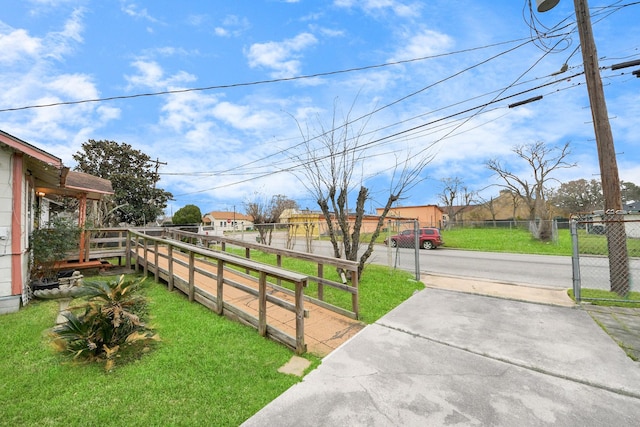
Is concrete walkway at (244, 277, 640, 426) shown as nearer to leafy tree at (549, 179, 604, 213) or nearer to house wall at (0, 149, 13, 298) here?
house wall at (0, 149, 13, 298)

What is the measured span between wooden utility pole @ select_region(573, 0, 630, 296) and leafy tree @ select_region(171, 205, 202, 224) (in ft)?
85.1

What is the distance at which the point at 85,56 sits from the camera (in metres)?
7.55

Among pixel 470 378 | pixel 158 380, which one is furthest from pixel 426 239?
pixel 158 380

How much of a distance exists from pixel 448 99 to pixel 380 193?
341cm

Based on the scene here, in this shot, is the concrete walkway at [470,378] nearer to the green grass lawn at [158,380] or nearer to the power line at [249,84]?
the green grass lawn at [158,380]

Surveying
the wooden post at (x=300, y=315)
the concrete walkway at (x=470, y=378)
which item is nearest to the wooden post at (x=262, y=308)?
the wooden post at (x=300, y=315)

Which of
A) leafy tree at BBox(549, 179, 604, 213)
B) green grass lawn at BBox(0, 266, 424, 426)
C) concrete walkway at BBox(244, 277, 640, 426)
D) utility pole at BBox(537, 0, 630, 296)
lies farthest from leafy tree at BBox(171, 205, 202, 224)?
leafy tree at BBox(549, 179, 604, 213)

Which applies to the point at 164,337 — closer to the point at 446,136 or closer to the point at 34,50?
the point at 446,136

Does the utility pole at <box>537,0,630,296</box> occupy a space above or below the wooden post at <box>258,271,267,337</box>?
above

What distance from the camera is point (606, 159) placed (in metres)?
5.02

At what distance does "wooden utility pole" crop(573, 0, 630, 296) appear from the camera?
4887mm

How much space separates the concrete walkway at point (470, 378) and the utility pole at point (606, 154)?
185cm

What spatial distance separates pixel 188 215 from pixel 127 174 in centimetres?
571

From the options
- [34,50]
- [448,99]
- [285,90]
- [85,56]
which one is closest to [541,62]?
Result: [448,99]
